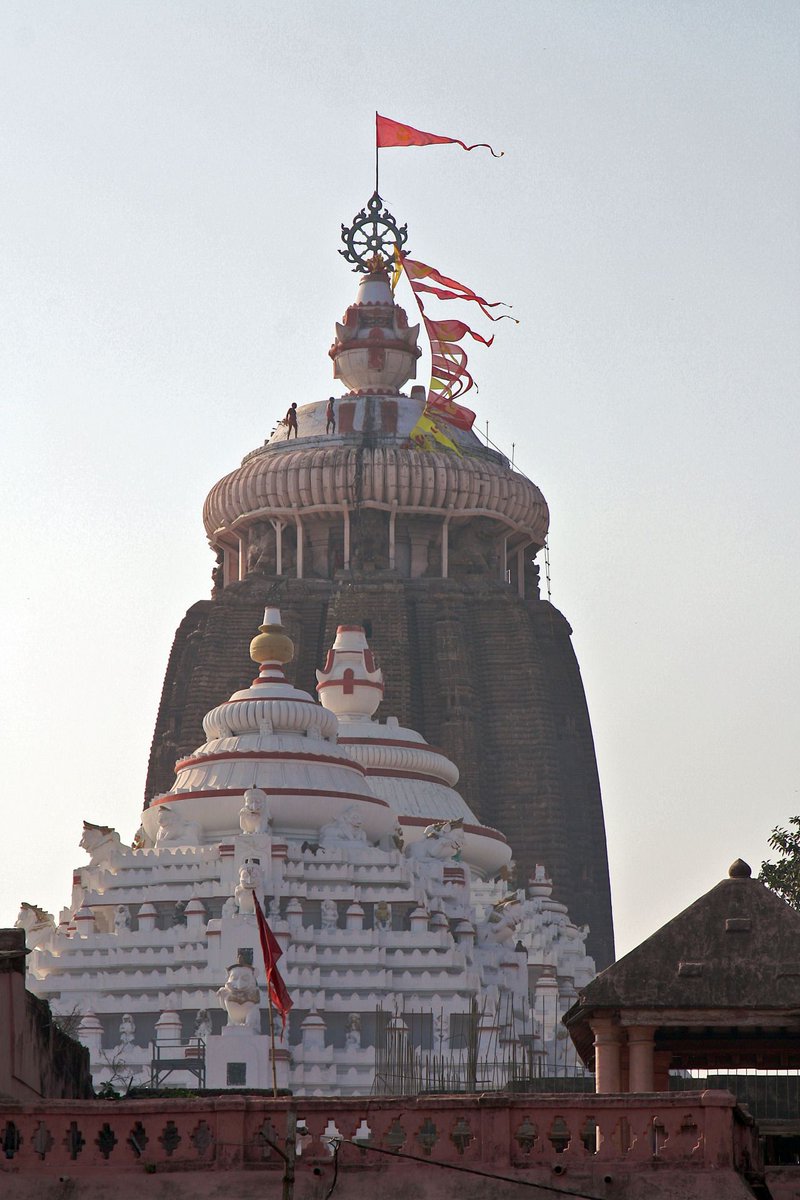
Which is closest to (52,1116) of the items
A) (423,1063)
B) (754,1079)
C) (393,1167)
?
(393,1167)

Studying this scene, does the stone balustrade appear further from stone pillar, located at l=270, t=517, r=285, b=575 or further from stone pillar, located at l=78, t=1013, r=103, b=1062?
stone pillar, located at l=270, t=517, r=285, b=575

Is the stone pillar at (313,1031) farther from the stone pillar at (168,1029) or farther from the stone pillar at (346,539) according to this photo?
the stone pillar at (346,539)

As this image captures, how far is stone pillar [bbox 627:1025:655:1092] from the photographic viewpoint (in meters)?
27.4

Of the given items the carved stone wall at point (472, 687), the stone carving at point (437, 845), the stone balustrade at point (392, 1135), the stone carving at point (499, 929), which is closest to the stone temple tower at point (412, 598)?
the carved stone wall at point (472, 687)

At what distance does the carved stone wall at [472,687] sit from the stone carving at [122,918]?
29788 millimetres

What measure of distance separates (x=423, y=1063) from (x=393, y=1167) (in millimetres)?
30710

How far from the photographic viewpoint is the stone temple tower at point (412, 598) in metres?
89.3

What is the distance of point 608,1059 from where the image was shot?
2803 centimetres

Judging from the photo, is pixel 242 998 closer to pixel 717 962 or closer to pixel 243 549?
pixel 717 962

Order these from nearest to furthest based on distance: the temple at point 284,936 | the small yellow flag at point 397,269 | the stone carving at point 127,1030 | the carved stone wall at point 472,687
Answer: the temple at point 284,936, the stone carving at point 127,1030, the carved stone wall at point 472,687, the small yellow flag at point 397,269

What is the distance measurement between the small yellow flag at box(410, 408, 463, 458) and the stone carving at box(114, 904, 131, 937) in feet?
99.9

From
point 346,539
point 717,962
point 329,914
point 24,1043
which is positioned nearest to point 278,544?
point 346,539

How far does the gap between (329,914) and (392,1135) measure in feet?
120

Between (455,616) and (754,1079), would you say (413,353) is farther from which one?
(754,1079)
